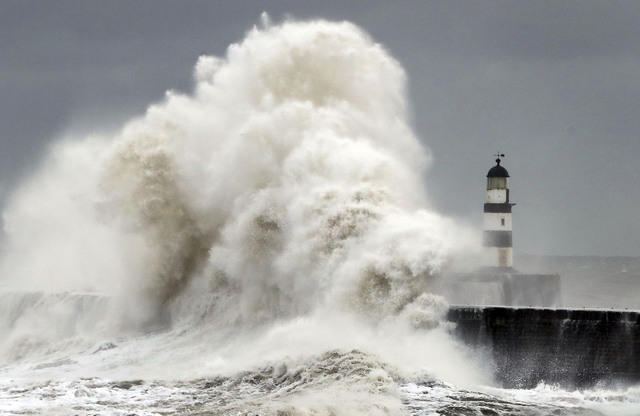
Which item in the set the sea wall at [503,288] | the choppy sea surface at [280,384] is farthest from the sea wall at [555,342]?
the sea wall at [503,288]

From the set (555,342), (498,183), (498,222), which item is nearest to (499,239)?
(498,222)

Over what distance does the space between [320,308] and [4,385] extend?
16.7 feet

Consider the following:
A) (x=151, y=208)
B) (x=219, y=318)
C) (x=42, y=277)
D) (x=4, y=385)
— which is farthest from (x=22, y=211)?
(x=4, y=385)

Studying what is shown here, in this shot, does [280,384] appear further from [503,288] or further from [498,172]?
[498,172]

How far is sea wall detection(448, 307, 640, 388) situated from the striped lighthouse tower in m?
7.61

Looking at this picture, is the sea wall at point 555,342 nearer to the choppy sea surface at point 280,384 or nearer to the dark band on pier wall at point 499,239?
the choppy sea surface at point 280,384

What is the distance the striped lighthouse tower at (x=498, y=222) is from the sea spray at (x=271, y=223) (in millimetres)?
452

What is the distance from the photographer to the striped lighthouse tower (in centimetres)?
2153

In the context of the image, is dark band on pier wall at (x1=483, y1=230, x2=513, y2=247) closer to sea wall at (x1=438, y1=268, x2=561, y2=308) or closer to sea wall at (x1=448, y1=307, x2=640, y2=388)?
sea wall at (x1=438, y1=268, x2=561, y2=308)

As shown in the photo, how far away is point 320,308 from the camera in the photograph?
1542 centimetres

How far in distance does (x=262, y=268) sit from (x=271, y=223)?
847 millimetres

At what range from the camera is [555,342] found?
535 inches

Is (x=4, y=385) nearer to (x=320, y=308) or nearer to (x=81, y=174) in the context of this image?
(x=320, y=308)

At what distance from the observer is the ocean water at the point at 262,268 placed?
42.5ft
